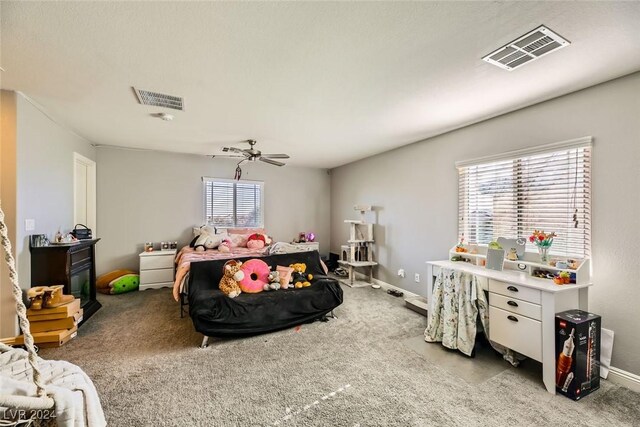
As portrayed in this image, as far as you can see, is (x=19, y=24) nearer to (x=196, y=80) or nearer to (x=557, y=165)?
(x=196, y=80)

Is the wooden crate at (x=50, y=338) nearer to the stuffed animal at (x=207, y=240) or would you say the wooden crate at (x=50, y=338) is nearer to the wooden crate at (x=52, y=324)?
the wooden crate at (x=52, y=324)

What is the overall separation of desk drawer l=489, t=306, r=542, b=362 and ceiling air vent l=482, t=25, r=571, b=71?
6.72 feet

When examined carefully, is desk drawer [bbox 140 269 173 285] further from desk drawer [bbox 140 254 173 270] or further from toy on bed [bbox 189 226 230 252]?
toy on bed [bbox 189 226 230 252]

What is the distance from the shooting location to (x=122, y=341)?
281 centimetres

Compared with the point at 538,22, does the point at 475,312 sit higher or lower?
lower

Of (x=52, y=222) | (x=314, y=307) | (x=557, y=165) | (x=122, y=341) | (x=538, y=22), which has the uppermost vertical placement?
(x=538, y=22)

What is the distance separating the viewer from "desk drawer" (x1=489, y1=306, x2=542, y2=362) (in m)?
2.17

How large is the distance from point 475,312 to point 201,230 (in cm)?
468

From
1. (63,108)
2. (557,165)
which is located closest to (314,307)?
(557,165)

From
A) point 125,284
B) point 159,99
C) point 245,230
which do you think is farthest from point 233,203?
→ point 159,99

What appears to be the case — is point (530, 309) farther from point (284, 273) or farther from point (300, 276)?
point (284, 273)

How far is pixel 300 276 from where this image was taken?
137 inches

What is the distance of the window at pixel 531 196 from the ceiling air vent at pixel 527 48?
1052 millimetres

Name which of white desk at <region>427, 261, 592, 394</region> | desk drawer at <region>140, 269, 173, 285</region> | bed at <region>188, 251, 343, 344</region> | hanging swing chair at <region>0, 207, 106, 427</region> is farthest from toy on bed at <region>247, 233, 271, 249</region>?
hanging swing chair at <region>0, 207, 106, 427</region>
